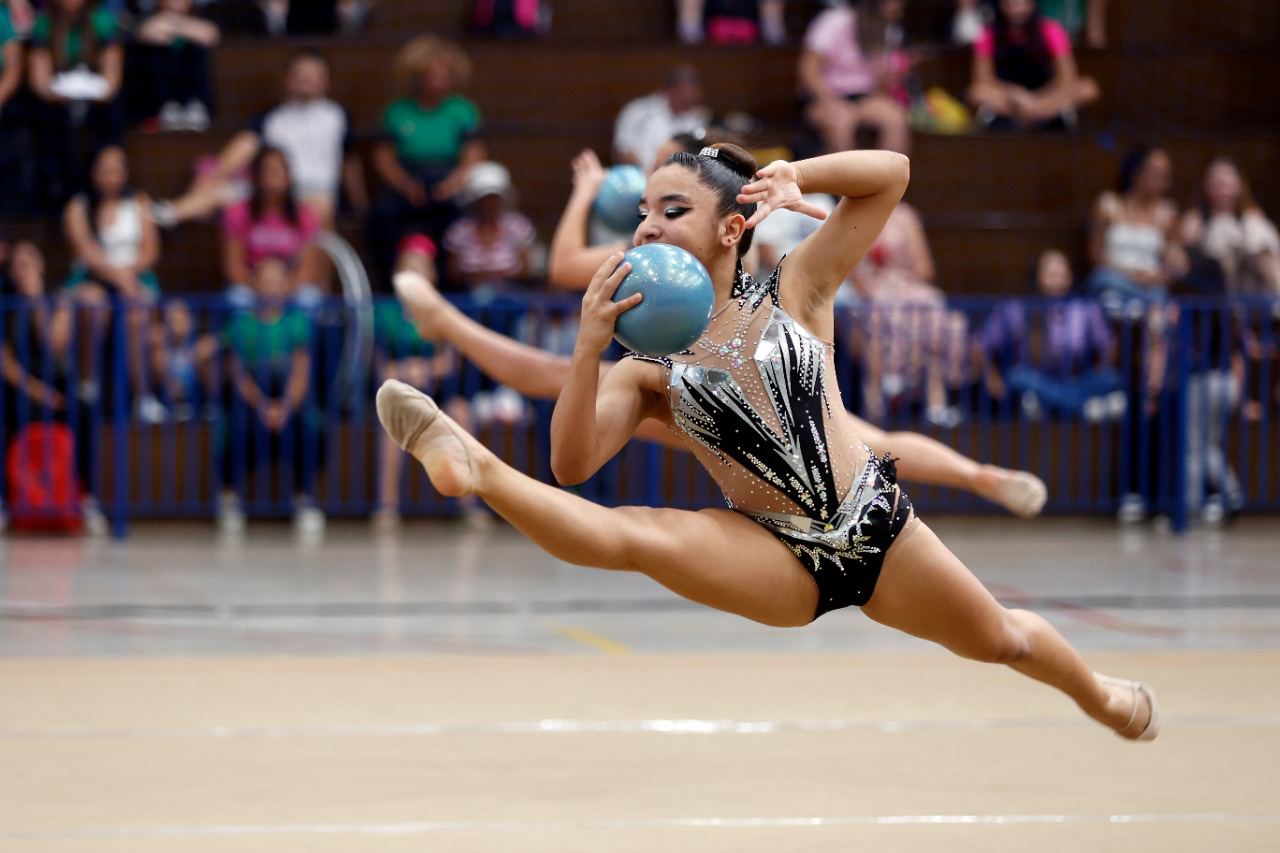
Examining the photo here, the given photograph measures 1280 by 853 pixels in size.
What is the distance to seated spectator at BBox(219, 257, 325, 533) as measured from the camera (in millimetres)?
10641

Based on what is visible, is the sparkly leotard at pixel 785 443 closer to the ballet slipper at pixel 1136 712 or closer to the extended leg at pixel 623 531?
the extended leg at pixel 623 531

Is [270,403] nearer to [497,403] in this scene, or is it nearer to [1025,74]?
[497,403]

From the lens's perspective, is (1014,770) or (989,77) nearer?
(1014,770)

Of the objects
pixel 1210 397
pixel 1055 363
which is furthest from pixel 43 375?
pixel 1210 397

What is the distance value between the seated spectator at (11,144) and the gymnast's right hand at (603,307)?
8.95 m

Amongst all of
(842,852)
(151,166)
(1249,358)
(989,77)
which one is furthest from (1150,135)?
(842,852)

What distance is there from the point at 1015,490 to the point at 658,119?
646cm

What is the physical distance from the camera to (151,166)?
40.7 ft

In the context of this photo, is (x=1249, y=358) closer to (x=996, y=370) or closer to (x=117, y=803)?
(x=996, y=370)

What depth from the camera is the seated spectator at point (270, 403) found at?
10.6 m

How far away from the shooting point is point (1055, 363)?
11188 millimetres

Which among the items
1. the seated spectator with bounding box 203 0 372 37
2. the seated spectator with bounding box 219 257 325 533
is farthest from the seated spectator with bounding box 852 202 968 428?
the seated spectator with bounding box 203 0 372 37

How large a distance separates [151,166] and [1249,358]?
7614mm

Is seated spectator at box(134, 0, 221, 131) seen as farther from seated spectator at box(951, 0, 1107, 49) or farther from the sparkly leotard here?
the sparkly leotard
